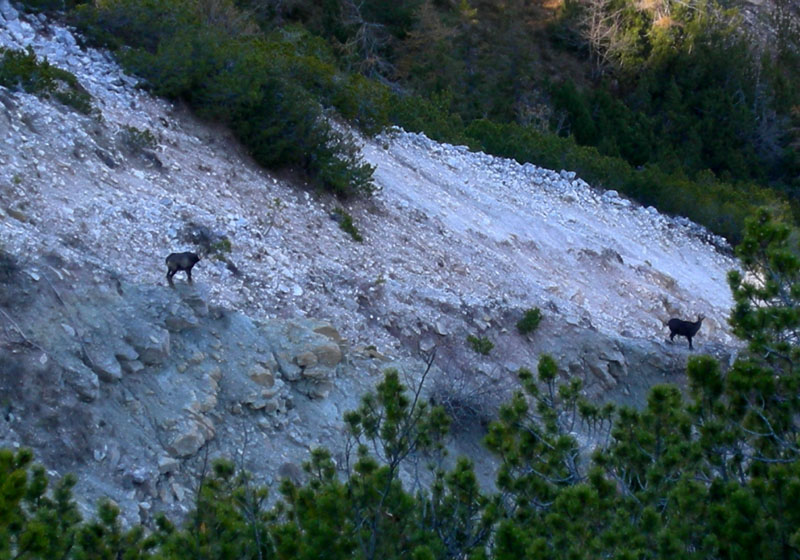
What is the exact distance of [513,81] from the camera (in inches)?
1089

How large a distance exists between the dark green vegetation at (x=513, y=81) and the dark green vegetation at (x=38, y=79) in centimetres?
138

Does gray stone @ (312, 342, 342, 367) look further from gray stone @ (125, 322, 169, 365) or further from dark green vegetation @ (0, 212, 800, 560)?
dark green vegetation @ (0, 212, 800, 560)

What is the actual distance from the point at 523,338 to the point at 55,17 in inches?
294

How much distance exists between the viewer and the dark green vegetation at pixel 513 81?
12195 mm

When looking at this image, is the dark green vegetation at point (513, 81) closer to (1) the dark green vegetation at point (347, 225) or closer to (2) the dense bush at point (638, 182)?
(2) the dense bush at point (638, 182)

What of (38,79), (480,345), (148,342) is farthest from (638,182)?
(148,342)

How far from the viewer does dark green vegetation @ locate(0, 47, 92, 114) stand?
403 inches

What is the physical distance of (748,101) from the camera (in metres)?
27.9

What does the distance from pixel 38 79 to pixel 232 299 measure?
355 cm

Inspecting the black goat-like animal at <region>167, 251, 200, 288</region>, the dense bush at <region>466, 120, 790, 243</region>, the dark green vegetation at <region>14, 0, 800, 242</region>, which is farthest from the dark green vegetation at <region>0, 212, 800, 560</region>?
the dense bush at <region>466, 120, 790, 243</region>

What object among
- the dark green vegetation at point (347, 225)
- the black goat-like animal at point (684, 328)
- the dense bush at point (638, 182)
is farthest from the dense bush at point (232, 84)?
the dense bush at point (638, 182)

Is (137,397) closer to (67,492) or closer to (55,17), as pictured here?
(67,492)

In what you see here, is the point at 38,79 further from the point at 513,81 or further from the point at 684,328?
the point at 513,81

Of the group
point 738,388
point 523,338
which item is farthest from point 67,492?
point 523,338
